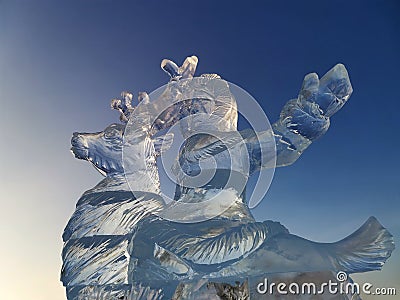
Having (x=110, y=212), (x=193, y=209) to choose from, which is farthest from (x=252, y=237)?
(x=110, y=212)

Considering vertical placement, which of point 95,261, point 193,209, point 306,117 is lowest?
point 95,261

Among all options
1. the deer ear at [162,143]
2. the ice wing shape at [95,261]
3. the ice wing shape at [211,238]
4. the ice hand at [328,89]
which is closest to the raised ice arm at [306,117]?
the ice hand at [328,89]

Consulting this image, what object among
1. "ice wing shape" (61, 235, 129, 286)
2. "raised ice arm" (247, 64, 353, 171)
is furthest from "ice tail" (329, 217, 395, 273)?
"ice wing shape" (61, 235, 129, 286)

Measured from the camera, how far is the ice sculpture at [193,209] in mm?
1372

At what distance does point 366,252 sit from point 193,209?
569 millimetres

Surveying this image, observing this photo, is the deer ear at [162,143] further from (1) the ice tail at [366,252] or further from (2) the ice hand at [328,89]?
(1) the ice tail at [366,252]

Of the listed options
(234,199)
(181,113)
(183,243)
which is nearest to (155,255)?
(183,243)

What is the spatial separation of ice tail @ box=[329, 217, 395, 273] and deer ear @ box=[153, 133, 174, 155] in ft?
2.51

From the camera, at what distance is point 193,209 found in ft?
5.21

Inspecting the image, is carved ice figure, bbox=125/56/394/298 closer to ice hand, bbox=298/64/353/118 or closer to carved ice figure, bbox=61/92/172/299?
ice hand, bbox=298/64/353/118

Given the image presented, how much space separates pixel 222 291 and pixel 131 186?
2.31 ft

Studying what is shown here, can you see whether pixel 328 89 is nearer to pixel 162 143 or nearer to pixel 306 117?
pixel 306 117

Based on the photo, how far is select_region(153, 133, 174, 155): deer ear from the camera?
6.12 ft

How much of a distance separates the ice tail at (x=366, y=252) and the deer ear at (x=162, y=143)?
30.1 inches
